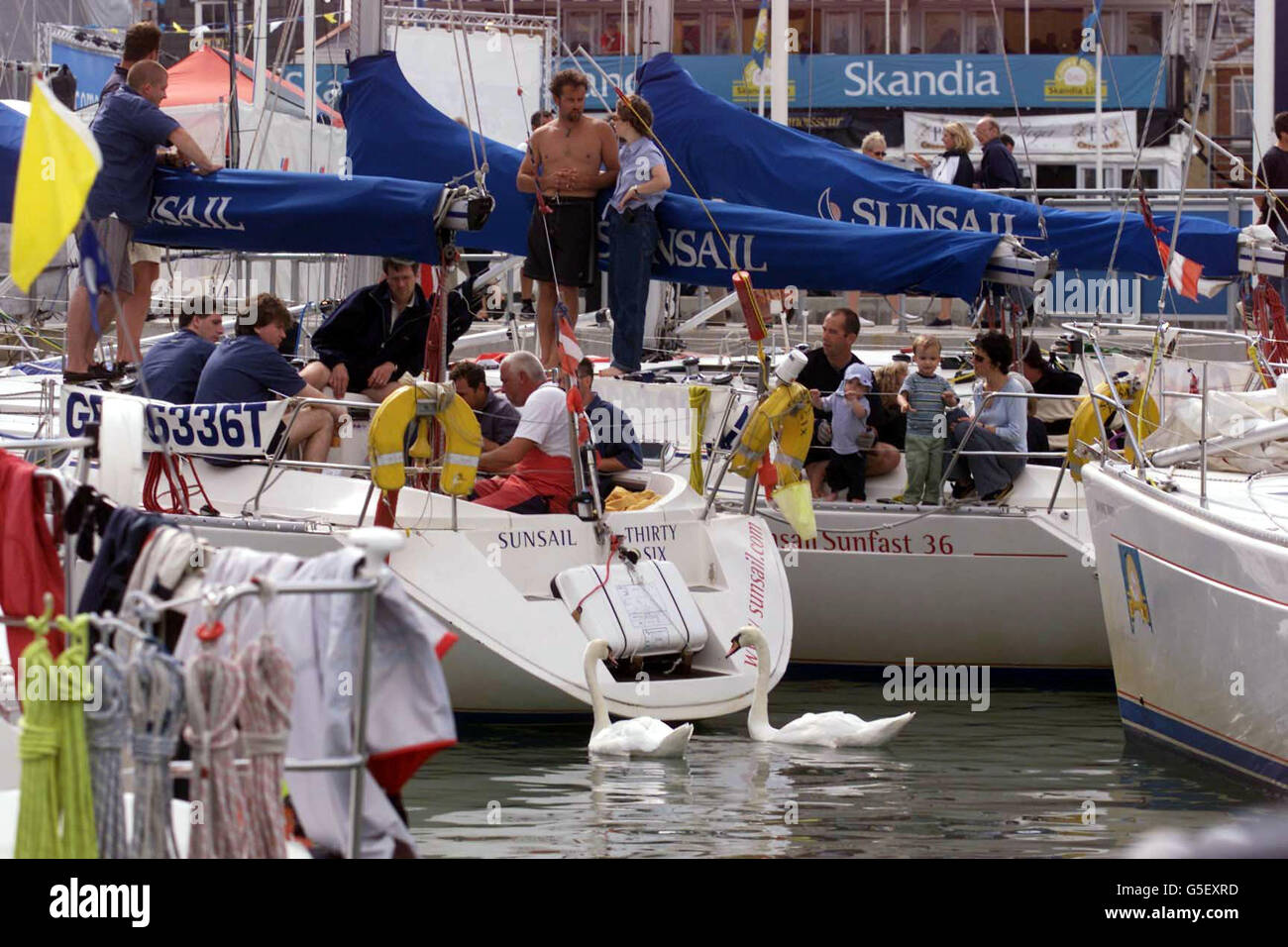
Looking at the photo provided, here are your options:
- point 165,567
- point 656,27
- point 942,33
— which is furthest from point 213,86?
point 165,567

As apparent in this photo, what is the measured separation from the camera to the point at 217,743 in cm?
406

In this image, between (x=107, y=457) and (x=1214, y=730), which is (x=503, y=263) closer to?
(x=1214, y=730)

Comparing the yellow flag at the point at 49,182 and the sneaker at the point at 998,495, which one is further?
the sneaker at the point at 998,495

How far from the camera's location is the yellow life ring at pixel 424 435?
8.13 m

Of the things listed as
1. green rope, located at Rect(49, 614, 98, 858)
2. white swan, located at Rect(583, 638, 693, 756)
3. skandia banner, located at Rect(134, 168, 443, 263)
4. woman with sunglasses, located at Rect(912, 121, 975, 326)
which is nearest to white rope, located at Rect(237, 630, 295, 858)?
green rope, located at Rect(49, 614, 98, 858)

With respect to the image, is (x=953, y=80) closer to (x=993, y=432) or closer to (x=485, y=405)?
(x=993, y=432)

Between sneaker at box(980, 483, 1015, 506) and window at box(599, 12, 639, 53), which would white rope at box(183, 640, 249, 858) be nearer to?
sneaker at box(980, 483, 1015, 506)

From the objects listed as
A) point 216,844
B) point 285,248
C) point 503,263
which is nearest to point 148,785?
point 216,844

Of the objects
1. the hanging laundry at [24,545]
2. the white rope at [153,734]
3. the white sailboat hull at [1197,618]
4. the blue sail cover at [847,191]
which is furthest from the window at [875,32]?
the white rope at [153,734]

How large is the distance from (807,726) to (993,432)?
98.6 inches

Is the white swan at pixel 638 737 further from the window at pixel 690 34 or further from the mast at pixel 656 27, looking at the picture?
the window at pixel 690 34

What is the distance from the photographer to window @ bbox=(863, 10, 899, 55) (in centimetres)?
3403

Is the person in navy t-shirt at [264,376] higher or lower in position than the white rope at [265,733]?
higher

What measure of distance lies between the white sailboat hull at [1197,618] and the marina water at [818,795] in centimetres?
20
